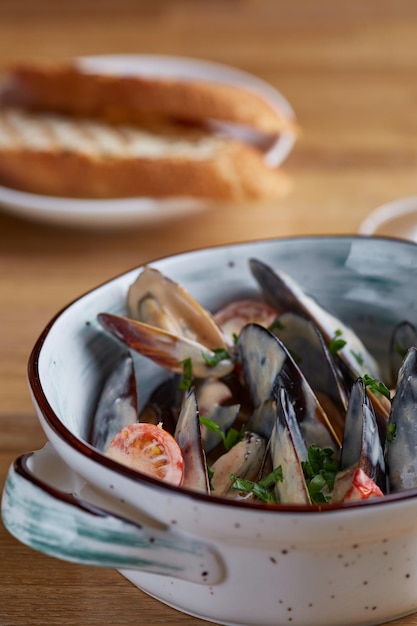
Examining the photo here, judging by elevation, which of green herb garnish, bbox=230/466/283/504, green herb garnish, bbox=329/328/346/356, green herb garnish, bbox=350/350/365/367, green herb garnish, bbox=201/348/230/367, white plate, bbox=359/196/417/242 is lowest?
green herb garnish, bbox=230/466/283/504

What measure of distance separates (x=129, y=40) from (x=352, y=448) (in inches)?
71.6

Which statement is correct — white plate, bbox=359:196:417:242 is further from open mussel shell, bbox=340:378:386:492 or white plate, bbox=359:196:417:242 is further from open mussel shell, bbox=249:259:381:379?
open mussel shell, bbox=340:378:386:492

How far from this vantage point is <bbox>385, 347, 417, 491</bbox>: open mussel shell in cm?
69

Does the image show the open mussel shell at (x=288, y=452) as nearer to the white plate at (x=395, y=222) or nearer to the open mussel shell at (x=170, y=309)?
the open mussel shell at (x=170, y=309)

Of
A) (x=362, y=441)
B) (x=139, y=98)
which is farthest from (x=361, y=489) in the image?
(x=139, y=98)

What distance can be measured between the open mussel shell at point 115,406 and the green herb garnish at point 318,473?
0.54 ft

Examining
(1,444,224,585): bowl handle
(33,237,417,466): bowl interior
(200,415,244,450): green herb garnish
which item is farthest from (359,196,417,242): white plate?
(1,444,224,585): bowl handle

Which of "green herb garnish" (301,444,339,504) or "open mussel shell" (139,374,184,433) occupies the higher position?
"green herb garnish" (301,444,339,504)

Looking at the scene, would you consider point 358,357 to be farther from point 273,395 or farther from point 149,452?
point 149,452

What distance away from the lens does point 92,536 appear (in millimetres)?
614

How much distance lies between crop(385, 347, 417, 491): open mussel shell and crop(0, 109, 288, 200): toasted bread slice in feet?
2.44

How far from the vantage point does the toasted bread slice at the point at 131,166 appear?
1410 mm

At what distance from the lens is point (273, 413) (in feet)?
2.50

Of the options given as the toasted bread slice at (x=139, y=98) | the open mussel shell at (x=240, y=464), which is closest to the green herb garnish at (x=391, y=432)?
the open mussel shell at (x=240, y=464)
